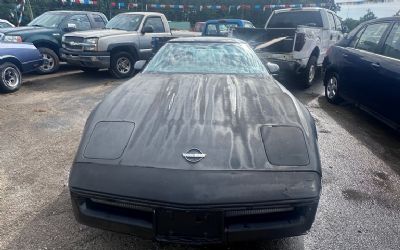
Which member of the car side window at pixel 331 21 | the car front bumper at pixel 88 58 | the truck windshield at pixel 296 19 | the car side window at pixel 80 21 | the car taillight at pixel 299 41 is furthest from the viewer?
the car side window at pixel 80 21

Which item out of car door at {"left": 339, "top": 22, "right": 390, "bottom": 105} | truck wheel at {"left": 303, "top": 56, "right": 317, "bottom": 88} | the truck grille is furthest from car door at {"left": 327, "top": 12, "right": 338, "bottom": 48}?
the truck grille

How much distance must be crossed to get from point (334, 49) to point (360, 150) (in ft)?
9.64

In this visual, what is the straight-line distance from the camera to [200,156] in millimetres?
2205

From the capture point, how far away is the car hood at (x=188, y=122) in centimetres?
223

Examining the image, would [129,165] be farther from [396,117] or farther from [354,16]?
[354,16]

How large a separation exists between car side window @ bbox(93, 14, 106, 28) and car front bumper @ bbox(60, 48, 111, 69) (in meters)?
2.08

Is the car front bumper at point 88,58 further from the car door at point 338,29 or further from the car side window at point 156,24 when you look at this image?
the car door at point 338,29

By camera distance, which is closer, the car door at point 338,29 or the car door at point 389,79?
the car door at point 389,79

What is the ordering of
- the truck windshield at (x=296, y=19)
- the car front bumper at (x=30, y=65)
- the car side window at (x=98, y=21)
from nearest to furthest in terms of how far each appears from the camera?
1. the car front bumper at (x=30, y=65)
2. the truck windshield at (x=296, y=19)
3. the car side window at (x=98, y=21)

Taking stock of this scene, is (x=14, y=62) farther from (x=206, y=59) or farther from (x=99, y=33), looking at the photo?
(x=206, y=59)

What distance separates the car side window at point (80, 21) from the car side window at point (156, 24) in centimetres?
201

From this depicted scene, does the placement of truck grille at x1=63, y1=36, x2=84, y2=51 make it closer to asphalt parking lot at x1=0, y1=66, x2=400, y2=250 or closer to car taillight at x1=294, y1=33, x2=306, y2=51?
asphalt parking lot at x1=0, y1=66, x2=400, y2=250

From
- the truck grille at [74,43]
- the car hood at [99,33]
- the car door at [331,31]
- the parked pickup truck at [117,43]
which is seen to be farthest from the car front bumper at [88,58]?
the car door at [331,31]

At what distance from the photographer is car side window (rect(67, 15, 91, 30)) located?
31.9 ft
